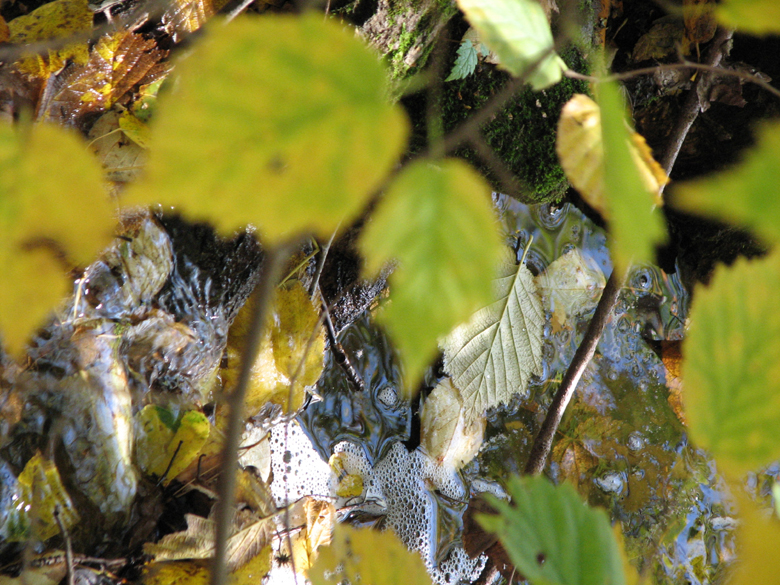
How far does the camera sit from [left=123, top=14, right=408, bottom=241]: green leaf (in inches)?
9.2

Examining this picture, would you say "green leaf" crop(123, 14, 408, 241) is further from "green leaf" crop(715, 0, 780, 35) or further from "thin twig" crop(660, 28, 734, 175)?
"thin twig" crop(660, 28, 734, 175)

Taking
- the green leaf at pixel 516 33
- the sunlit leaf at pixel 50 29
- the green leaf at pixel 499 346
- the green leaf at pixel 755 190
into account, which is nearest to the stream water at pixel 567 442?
the green leaf at pixel 499 346

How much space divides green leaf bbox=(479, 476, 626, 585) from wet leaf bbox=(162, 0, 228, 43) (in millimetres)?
1088

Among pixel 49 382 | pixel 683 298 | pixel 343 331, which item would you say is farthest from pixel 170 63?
pixel 683 298

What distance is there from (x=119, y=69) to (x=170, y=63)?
0.11 meters

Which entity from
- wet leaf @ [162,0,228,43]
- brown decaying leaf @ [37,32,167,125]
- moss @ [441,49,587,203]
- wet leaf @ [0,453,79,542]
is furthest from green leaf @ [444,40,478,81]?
wet leaf @ [0,453,79,542]

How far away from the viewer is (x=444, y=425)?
5.17 ft

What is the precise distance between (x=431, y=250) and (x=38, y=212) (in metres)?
0.24

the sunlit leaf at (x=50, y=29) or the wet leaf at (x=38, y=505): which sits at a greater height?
the sunlit leaf at (x=50, y=29)

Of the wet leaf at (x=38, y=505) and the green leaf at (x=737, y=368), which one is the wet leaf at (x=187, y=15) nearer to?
the wet leaf at (x=38, y=505)

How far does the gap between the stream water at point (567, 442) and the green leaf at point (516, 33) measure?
125 centimetres

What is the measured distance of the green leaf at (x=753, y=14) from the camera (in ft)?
0.89

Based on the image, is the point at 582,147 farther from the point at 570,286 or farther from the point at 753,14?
the point at 570,286

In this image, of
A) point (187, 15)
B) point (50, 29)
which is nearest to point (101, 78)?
point (50, 29)
